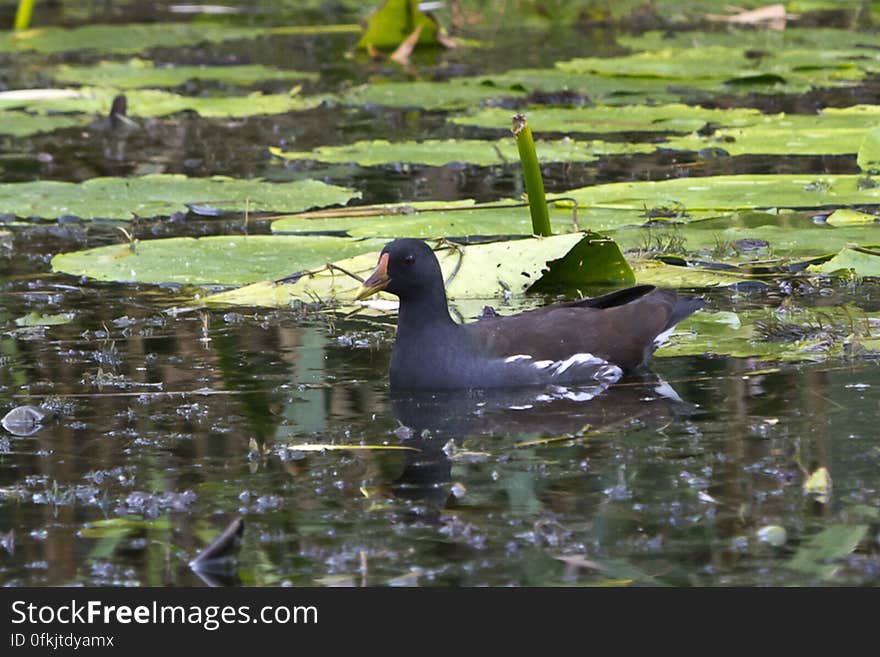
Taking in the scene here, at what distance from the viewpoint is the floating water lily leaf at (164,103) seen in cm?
1210

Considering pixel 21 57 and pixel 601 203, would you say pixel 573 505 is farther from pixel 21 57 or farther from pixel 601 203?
pixel 21 57

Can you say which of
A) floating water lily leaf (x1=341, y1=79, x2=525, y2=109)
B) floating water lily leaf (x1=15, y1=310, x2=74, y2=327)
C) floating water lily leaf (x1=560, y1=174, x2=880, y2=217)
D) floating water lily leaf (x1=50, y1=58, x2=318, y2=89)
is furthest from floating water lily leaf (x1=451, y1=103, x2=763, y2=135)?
floating water lily leaf (x1=15, y1=310, x2=74, y2=327)

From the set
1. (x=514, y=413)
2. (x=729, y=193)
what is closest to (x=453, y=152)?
(x=729, y=193)

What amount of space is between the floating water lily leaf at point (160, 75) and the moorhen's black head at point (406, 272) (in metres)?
7.91

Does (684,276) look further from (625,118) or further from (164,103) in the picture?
(164,103)

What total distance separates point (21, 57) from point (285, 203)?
7.99 metres

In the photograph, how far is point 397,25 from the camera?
1502 centimetres

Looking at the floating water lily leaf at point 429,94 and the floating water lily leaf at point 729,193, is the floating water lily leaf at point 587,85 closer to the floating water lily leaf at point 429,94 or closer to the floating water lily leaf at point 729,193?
the floating water lily leaf at point 429,94

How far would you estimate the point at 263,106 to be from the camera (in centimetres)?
1222
